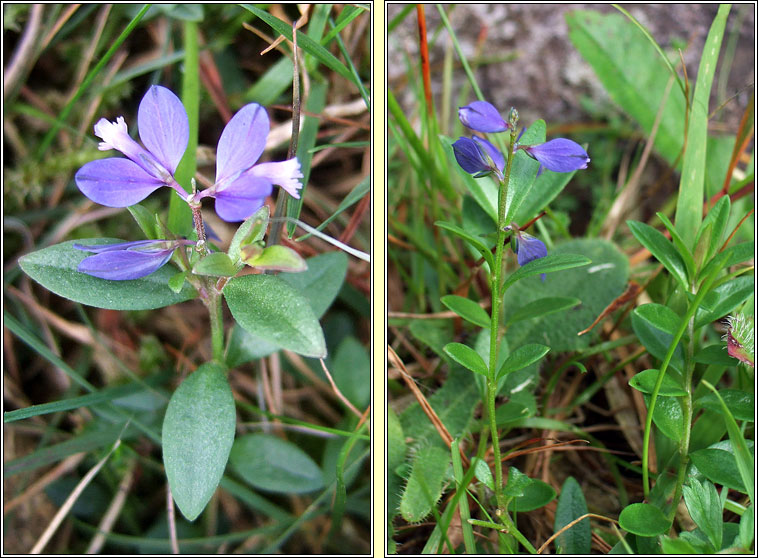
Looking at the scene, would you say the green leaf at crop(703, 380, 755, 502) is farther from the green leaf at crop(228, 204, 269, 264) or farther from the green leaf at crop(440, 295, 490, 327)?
the green leaf at crop(228, 204, 269, 264)

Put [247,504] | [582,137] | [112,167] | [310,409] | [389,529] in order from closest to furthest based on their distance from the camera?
[112,167] → [389,529] → [247,504] → [310,409] → [582,137]

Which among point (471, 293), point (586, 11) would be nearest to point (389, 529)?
point (471, 293)

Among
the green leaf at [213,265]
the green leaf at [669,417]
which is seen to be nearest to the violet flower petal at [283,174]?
the green leaf at [213,265]

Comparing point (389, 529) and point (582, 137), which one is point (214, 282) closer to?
point (389, 529)

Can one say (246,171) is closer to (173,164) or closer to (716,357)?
(173,164)

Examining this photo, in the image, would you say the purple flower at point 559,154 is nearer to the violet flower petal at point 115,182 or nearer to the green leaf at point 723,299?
the green leaf at point 723,299
